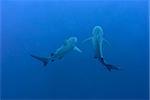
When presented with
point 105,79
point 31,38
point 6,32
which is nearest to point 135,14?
point 105,79

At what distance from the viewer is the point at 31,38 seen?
1824 mm

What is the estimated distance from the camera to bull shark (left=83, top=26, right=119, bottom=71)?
5.91 feet

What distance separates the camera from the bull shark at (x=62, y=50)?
1.81m

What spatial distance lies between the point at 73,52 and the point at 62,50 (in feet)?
0.23

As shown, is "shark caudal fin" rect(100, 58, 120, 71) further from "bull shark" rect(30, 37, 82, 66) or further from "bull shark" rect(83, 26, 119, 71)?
"bull shark" rect(30, 37, 82, 66)

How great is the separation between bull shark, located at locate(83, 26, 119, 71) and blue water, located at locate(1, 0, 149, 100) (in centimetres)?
3

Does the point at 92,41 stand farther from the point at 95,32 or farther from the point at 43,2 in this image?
the point at 43,2

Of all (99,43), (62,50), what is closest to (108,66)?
(99,43)

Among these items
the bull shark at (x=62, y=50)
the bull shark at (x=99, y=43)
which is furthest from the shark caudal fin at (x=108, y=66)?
the bull shark at (x=62, y=50)

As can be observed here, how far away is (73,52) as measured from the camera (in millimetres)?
1815

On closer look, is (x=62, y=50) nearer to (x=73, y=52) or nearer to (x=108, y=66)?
(x=73, y=52)

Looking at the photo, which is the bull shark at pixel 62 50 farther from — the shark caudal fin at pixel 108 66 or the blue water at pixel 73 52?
the shark caudal fin at pixel 108 66

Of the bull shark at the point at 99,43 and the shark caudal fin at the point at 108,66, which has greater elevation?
the bull shark at the point at 99,43

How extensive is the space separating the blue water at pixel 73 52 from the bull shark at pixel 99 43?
1.0 inches
